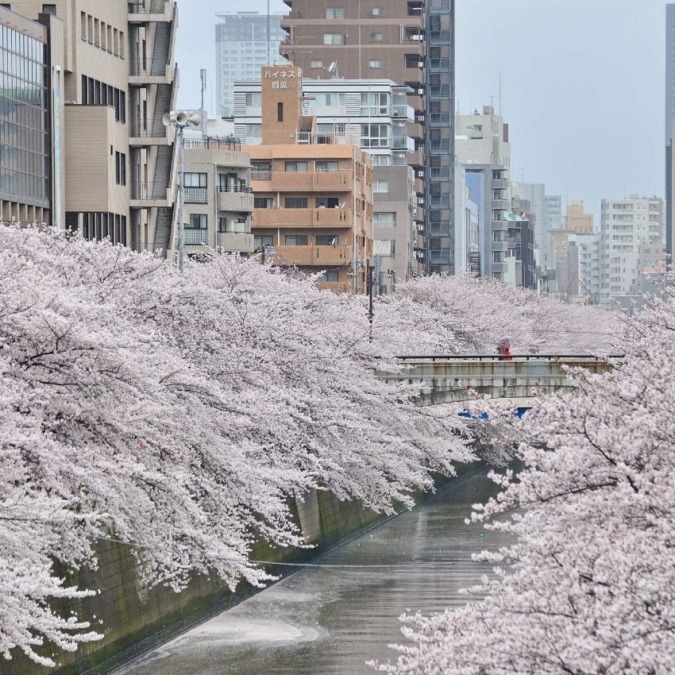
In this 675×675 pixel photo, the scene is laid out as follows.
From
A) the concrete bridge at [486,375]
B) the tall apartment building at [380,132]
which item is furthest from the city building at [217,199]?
the concrete bridge at [486,375]

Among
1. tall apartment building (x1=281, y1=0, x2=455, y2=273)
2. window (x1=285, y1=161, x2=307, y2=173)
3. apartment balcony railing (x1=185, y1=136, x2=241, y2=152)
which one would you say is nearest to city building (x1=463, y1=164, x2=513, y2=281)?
tall apartment building (x1=281, y1=0, x2=455, y2=273)

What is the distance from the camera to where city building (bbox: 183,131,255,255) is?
3334 inches

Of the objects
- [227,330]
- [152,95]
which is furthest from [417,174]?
[227,330]

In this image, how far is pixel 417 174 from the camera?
140875 millimetres

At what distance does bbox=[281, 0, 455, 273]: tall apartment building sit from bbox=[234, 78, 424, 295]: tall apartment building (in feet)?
13.9

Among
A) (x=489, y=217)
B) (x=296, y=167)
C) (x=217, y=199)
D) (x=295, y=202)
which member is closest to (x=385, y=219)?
(x=296, y=167)

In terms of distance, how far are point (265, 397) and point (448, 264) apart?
111 meters

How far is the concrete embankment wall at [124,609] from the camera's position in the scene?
27375 mm

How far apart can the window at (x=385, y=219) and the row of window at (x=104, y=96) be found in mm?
57517

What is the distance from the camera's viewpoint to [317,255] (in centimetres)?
9956

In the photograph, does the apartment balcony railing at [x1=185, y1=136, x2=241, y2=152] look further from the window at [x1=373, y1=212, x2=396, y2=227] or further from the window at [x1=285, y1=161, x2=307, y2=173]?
the window at [x1=373, y1=212, x2=396, y2=227]

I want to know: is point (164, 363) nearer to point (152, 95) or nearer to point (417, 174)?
point (152, 95)

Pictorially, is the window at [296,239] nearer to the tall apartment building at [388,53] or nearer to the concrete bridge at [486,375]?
the tall apartment building at [388,53]

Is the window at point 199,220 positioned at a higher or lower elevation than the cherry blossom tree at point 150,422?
higher
